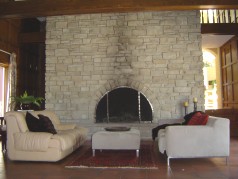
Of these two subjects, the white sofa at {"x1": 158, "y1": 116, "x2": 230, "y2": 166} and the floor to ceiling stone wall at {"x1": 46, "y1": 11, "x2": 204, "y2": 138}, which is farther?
the floor to ceiling stone wall at {"x1": 46, "y1": 11, "x2": 204, "y2": 138}

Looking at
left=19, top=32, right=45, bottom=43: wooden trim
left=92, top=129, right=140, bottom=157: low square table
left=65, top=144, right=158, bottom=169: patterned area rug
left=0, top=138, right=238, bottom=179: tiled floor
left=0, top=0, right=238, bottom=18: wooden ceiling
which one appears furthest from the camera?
left=19, top=32, right=45, bottom=43: wooden trim

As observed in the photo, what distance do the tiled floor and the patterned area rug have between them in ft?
0.55

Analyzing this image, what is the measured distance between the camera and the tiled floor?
3012 millimetres

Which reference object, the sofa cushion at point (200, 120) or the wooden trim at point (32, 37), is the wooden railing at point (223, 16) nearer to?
the sofa cushion at point (200, 120)

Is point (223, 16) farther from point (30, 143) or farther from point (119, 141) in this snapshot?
point (30, 143)

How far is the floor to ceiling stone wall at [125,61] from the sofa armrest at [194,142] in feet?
8.83

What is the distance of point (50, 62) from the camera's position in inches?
264

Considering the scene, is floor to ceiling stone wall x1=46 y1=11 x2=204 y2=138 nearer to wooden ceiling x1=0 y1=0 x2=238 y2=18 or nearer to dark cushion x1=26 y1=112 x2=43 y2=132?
wooden ceiling x1=0 y1=0 x2=238 y2=18

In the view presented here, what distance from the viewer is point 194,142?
357 cm

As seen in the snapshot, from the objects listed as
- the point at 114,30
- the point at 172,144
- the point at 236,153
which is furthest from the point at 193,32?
the point at 172,144

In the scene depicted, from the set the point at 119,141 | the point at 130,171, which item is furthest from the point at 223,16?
the point at 130,171

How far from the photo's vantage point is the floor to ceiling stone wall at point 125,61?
6332 mm

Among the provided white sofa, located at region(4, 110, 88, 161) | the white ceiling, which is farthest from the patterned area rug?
the white ceiling

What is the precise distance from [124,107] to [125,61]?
1.20 m
